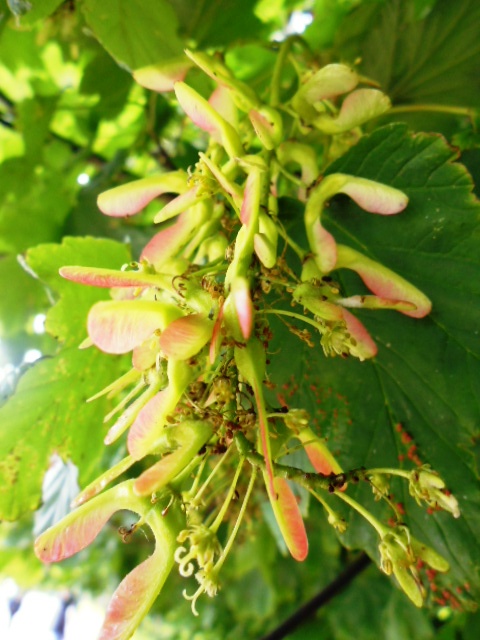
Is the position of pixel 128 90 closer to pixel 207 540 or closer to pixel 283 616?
pixel 207 540

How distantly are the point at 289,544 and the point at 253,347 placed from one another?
138mm

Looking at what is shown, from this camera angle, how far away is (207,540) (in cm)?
43

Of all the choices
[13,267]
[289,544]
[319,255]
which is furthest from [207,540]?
[13,267]

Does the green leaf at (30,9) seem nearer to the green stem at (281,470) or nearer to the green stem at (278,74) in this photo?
the green stem at (278,74)

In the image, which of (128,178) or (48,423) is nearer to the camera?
(48,423)

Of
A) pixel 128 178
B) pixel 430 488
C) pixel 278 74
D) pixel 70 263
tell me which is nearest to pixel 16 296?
pixel 128 178

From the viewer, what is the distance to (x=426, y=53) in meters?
0.86

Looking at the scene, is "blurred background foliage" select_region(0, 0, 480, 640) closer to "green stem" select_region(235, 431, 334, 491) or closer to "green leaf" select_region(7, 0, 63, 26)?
"green leaf" select_region(7, 0, 63, 26)

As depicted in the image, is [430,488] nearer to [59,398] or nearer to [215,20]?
[59,398]

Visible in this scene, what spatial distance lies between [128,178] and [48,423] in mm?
735

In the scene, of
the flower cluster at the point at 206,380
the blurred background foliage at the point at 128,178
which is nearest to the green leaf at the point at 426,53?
the blurred background foliage at the point at 128,178

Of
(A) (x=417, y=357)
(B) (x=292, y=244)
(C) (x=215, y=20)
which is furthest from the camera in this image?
(C) (x=215, y=20)

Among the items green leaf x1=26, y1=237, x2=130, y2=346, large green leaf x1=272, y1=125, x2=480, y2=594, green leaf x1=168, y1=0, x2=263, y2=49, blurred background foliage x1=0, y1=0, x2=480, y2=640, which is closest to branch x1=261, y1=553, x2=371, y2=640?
blurred background foliage x1=0, y1=0, x2=480, y2=640

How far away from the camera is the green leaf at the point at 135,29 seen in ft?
2.38
